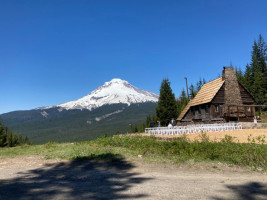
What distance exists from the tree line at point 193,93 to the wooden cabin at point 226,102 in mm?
9713

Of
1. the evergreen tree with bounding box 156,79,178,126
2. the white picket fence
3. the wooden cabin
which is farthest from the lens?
the evergreen tree with bounding box 156,79,178,126

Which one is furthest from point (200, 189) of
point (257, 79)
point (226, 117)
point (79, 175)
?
point (257, 79)

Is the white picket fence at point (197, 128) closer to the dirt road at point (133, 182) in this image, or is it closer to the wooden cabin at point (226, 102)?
the wooden cabin at point (226, 102)

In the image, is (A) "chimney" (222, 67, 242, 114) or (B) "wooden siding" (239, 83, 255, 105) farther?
(B) "wooden siding" (239, 83, 255, 105)

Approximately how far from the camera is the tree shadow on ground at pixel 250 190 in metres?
4.64

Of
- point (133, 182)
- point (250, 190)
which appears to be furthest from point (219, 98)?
point (133, 182)

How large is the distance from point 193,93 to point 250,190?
193ft

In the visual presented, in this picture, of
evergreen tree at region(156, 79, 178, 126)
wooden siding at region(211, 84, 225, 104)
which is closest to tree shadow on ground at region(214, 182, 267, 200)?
wooden siding at region(211, 84, 225, 104)

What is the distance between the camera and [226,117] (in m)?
30.2

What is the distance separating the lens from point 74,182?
5.82 meters

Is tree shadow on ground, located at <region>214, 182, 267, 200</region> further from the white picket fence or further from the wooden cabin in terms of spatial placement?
the wooden cabin

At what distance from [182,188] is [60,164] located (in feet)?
18.6

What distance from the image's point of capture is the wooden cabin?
30572mm

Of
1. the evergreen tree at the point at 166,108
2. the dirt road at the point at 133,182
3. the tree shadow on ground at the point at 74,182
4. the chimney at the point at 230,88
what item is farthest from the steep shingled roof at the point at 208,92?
the tree shadow on ground at the point at 74,182
